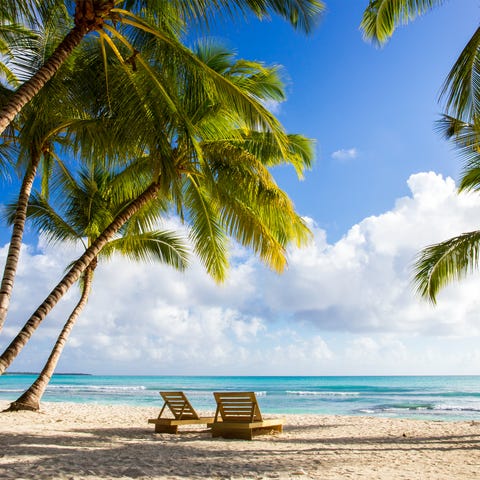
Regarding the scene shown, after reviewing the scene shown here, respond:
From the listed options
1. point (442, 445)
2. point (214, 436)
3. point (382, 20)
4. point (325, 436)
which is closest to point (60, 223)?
point (214, 436)

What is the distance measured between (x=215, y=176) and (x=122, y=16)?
3333mm

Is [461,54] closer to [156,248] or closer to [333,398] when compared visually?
[156,248]

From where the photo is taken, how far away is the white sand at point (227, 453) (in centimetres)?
549

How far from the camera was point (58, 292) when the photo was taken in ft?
26.8

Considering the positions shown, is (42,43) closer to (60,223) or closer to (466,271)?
(60,223)

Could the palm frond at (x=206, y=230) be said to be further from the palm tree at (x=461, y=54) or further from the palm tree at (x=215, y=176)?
the palm tree at (x=461, y=54)

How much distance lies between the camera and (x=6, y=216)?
515 inches

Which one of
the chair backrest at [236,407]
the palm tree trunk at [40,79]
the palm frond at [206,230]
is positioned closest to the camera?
the palm tree trunk at [40,79]

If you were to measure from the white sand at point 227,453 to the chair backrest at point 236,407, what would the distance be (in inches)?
17.4

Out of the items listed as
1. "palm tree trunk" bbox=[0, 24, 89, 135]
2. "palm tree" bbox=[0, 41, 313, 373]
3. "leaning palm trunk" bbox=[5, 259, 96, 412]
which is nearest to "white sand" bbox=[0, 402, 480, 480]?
"leaning palm trunk" bbox=[5, 259, 96, 412]

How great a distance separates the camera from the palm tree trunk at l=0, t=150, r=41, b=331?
7.32 m

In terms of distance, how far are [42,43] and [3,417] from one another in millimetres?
7416

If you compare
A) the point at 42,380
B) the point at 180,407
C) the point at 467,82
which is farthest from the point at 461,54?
the point at 42,380

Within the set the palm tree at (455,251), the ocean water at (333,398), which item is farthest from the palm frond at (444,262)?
the ocean water at (333,398)
